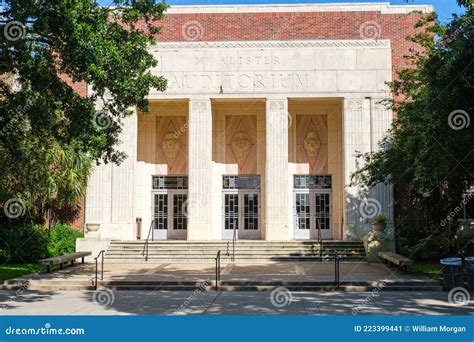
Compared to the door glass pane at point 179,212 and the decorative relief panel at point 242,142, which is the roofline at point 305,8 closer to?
the decorative relief panel at point 242,142

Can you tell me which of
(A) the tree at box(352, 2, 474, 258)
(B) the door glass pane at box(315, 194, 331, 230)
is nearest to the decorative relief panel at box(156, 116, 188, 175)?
(B) the door glass pane at box(315, 194, 331, 230)

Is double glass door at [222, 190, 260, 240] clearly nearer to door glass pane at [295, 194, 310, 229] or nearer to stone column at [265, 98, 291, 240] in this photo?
door glass pane at [295, 194, 310, 229]

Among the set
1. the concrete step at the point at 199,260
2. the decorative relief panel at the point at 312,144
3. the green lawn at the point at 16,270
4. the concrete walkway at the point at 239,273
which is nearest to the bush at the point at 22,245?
the green lawn at the point at 16,270

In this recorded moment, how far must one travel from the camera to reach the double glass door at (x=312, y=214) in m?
29.2

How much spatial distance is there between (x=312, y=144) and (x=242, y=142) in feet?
11.7

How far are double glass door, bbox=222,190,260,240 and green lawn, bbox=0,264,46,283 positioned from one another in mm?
10044

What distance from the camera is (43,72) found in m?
15.2

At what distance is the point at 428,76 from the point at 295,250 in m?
11.8

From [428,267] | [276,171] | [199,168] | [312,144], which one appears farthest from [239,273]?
[312,144]

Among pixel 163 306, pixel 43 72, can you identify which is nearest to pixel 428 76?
pixel 163 306

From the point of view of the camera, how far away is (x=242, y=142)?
30.0 meters

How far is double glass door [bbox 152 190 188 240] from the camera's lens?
29.6 meters

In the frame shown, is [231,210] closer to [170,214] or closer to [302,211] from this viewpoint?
[170,214]

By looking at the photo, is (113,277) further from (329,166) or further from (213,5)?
(213,5)
